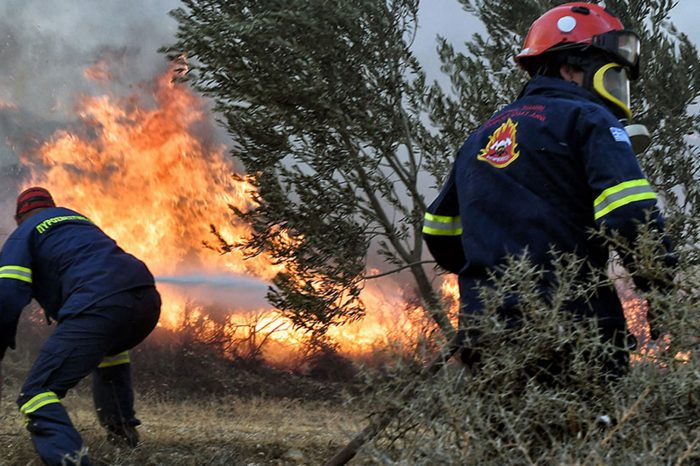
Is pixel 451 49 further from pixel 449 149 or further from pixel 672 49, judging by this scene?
pixel 672 49

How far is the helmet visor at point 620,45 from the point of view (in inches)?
119

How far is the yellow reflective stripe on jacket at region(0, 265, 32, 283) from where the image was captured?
4316mm

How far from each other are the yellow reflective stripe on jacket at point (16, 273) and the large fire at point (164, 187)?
681 centimetres

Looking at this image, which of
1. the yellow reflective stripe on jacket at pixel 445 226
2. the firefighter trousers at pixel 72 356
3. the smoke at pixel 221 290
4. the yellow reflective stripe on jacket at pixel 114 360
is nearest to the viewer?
the yellow reflective stripe on jacket at pixel 445 226

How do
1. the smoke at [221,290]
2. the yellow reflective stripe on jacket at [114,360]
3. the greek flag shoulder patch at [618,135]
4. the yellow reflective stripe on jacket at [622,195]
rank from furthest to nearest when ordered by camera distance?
the smoke at [221,290] → the yellow reflective stripe on jacket at [114,360] → the greek flag shoulder patch at [618,135] → the yellow reflective stripe on jacket at [622,195]

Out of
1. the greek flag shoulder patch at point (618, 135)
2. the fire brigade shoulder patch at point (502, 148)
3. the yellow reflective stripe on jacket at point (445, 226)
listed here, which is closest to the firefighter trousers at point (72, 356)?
the yellow reflective stripe on jacket at point (445, 226)

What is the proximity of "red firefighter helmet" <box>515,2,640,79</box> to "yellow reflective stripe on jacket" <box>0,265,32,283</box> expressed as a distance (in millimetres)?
2728

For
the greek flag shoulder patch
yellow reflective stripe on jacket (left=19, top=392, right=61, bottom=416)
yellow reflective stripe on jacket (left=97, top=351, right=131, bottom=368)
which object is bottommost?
yellow reflective stripe on jacket (left=19, top=392, right=61, bottom=416)

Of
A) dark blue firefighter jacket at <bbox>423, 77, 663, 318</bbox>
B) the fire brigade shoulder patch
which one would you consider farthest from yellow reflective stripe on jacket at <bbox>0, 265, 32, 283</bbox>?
the fire brigade shoulder patch

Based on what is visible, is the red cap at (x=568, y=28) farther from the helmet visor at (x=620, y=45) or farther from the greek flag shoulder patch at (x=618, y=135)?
the greek flag shoulder patch at (x=618, y=135)

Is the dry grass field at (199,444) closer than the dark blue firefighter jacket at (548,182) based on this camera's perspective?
No

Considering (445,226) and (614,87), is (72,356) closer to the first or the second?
(445,226)

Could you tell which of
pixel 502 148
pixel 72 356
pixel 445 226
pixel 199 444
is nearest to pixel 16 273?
pixel 72 356

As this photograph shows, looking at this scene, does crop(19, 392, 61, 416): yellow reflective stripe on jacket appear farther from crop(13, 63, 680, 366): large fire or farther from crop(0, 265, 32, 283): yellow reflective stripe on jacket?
crop(13, 63, 680, 366): large fire
